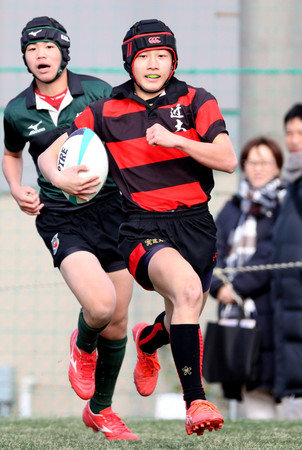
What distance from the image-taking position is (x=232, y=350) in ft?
22.4

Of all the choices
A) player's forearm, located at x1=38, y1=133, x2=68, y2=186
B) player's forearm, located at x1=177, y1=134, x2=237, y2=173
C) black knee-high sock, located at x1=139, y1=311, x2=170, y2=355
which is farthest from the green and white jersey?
player's forearm, located at x1=177, y1=134, x2=237, y2=173

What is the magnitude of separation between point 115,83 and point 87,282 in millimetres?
3590

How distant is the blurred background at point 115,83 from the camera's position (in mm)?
8219

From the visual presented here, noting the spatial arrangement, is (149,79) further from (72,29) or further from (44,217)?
(72,29)

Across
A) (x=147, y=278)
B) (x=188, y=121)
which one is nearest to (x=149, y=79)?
(x=188, y=121)

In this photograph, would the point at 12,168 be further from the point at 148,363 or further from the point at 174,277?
the point at 174,277

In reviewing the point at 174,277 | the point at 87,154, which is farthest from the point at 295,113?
the point at 174,277

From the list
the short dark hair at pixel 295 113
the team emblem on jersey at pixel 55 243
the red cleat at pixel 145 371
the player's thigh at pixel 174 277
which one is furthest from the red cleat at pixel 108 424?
the short dark hair at pixel 295 113

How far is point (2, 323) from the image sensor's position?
8453 millimetres

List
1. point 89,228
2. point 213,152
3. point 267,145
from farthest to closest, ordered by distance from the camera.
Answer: point 267,145
point 89,228
point 213,152

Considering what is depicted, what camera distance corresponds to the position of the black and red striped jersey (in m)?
4.60

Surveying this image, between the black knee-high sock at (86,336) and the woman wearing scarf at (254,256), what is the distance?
6.13ft

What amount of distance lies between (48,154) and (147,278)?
0.83 m

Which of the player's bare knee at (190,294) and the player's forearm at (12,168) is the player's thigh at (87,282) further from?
the player's bare knee at (190,294)
